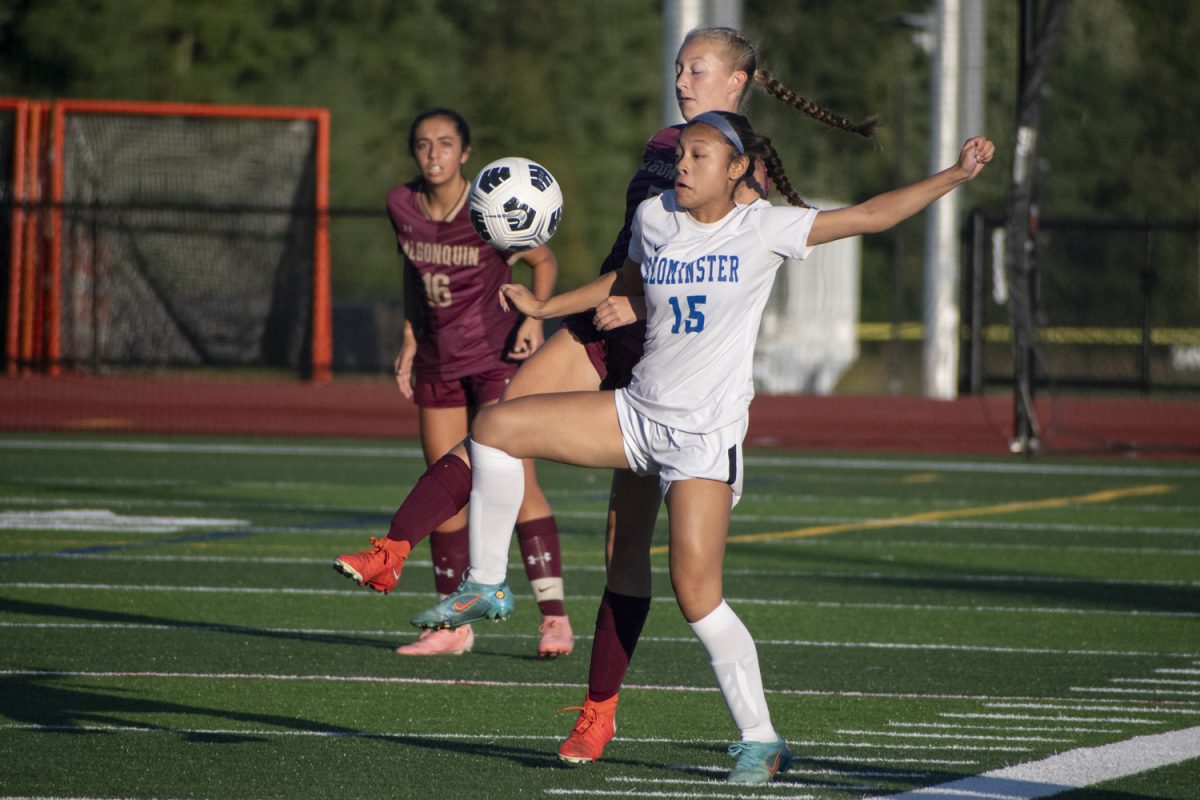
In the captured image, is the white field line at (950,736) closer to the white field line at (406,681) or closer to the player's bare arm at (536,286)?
the white field line at (406,681)

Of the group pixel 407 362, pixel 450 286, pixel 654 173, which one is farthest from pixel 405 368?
pixel 654 173

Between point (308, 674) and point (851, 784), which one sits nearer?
point (851, 784)

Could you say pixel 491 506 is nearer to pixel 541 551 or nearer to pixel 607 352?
pixel 607 352

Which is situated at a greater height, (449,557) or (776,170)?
(776,170)

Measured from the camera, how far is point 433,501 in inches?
205

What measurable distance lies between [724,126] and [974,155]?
2.22 feet

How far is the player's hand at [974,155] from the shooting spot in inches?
189

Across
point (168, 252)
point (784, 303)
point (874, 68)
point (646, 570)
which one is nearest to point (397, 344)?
point (168, 252)

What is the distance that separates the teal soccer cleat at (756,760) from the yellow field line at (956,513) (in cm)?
529

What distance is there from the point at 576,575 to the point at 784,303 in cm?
Result: 1772

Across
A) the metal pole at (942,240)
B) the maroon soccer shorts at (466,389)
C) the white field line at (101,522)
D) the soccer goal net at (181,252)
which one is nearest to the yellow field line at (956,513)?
the white field line at (101,522)

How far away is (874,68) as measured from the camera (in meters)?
50.1

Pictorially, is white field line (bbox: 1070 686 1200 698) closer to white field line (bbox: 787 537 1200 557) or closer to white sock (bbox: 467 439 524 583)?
white sock (bbox: 467 439 524 583)

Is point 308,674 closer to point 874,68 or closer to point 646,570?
point 646,570
